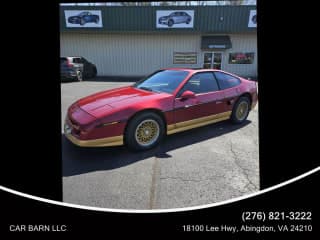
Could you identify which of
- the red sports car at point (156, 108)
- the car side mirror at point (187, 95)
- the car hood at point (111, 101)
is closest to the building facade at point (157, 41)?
the red sports car at point (156, 108)

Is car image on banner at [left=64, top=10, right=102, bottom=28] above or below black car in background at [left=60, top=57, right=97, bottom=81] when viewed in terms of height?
above

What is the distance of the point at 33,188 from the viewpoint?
1.95 meters

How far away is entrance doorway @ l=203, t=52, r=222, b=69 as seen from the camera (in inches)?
419

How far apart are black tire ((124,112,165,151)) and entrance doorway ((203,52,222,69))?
9045 millimetres

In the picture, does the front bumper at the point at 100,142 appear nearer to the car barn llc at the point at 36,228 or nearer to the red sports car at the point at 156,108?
the red sports car at the point at 156,108

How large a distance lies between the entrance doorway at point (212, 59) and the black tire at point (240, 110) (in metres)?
7.54

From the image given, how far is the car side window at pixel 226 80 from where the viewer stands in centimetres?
335

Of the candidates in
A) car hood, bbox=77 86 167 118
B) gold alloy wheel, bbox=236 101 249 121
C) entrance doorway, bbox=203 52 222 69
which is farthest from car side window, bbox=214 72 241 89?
entrance doorway, bbox=203 52 222 69

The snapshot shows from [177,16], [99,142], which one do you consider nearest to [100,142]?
[99,142]

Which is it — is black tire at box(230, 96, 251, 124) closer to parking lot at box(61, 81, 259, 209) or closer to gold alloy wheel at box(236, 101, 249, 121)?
gold alloy wheel at box(236, 101, 249, 121)

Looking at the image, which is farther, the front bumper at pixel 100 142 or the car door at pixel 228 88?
the car door at pixel 228 88

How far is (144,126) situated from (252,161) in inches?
63.3

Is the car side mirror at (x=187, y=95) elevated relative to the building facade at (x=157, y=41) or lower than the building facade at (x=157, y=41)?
lower

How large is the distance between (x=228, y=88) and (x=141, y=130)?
1941mm
